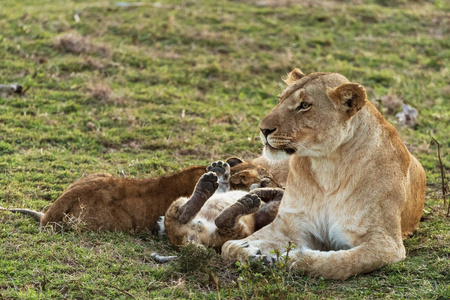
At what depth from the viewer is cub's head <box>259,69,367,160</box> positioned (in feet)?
16.9

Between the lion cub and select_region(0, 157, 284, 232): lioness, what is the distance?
0.32 m

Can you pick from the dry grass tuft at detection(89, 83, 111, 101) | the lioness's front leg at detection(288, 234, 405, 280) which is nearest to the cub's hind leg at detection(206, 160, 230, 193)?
the lioness's front leg at detection(288, 234, 405, 280)

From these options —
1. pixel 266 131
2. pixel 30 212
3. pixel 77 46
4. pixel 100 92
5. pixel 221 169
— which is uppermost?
pixel 266 131

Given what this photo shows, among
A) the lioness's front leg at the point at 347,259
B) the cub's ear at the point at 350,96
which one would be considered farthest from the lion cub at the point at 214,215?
the cub's ear at the point at 350,96

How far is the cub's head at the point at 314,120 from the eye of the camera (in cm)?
516

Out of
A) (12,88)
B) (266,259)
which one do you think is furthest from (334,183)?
(12,88)

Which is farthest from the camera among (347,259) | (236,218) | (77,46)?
(77,46)

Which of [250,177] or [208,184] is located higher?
[208,184]

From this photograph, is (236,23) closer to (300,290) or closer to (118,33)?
(118,33)

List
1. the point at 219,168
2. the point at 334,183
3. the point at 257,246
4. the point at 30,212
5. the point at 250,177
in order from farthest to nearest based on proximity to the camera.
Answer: the point at 250,177 → the point at 219,168 → the point at 30,212 → the point at 257,246 → the point at 334,183

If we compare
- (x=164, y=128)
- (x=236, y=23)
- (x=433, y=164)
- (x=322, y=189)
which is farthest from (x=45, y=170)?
(x=236, y=23)

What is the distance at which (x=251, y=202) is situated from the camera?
19.7 feet

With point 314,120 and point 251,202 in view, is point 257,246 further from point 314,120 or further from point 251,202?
point 314,120

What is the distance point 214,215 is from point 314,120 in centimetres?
160
